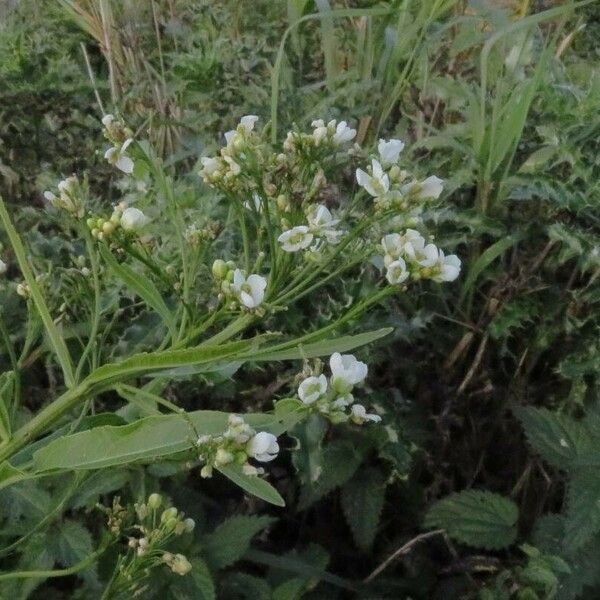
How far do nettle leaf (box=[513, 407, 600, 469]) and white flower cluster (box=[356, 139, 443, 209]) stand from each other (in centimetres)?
42

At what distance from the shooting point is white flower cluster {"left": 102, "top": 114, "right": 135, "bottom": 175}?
83 centimetres

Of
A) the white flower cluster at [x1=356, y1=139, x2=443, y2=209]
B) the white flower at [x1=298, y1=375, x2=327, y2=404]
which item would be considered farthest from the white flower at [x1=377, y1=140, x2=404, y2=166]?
the white flower at [x1=298, y1=375, x2=327, y2=404]

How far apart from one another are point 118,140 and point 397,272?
0.28 metres

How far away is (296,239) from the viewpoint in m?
0.74

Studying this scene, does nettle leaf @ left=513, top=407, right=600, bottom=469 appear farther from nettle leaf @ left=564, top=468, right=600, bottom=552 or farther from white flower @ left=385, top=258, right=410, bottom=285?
white flower @ left=385, top=258, right=410, bottom=285

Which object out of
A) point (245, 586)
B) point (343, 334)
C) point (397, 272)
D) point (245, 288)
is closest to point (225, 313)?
point (245, 288)

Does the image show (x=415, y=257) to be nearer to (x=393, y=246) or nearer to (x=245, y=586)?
(x=393, y=246)

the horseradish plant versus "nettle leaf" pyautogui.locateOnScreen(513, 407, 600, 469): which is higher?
the horseradish plant

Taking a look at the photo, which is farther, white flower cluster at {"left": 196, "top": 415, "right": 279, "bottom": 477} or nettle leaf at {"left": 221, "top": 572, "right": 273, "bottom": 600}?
nettle leaf at {"left": 221, "top": 572, "right": 273, "bottom": 600}

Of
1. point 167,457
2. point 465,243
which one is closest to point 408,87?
point 465,243

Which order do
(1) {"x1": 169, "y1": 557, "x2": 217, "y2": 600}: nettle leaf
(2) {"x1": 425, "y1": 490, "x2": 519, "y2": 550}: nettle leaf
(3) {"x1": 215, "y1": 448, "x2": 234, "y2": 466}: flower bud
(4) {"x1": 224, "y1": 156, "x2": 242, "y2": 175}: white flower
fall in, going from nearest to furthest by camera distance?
Answer: (3) {"x1": 215, "y1": 448, "x2": 234, "y2": 466}: flower bud < (4) {"x1": 224, "y1": 156, "x2": 242, "y2": 175}: white flower < (1) {"x1": 169, "y1": 557, "x2": 217, "y2": 600}: nettle leaf < (2) {"x1": 425, "y1": 490, "x2": 519, "y2": 550}: nettle leaf

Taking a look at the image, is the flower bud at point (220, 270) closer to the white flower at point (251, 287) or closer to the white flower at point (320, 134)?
the white flower at point (251, 287)

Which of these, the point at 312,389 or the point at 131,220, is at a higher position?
the point at 131,220

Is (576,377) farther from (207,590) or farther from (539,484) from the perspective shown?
(207,590)
